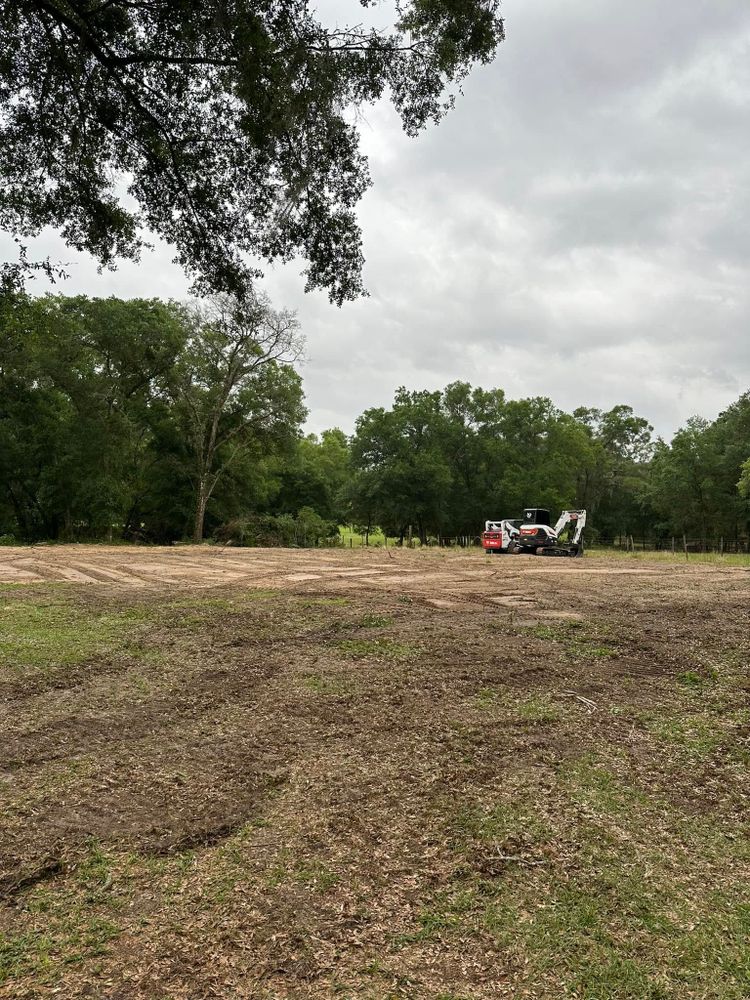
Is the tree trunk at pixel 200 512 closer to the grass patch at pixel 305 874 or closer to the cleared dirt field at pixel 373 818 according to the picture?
the cleared dirt field at pixel 373 818

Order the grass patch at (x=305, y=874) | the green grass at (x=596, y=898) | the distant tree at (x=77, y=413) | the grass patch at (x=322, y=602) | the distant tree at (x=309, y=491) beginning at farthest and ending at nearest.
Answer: the distant tree at (x=309, y=491), the distant tree at (x=77, y=413), the grass patch at (x=322, y=602), the grass patch at (x=305, y=874), the green grass at (x=596, y=898)

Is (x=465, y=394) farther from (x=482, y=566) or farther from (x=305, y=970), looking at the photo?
(x=305, y=970)

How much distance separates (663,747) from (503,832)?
1.46m

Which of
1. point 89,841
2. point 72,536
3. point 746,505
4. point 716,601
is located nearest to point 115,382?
point 72,536

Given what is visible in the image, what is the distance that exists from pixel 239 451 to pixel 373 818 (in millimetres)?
30423

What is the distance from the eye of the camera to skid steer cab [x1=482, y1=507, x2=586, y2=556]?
23.9m

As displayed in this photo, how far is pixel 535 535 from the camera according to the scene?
24234 millimetres

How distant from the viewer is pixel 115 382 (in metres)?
28.0

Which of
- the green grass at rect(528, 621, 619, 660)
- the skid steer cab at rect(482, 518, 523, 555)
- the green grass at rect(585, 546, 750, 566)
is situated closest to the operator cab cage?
the skid steer cab at rect(482, 518, 523, 555)

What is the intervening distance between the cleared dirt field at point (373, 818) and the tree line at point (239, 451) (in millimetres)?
9023

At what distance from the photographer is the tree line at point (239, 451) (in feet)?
87.5

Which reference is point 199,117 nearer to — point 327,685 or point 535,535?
point 327,685

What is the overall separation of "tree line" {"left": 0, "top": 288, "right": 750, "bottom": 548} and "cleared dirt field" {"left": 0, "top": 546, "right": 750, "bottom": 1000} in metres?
9.02

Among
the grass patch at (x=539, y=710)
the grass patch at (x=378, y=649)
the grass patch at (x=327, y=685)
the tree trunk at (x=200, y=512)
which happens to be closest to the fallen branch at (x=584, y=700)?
the grass patch at (x=539, y=710)
